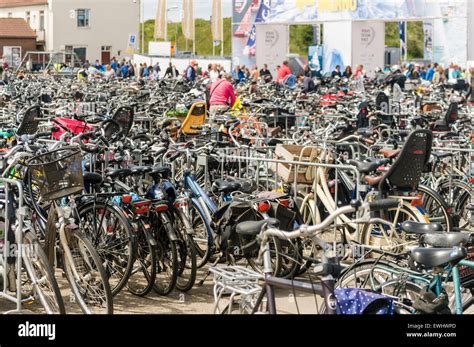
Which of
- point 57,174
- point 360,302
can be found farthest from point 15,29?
point 360,302

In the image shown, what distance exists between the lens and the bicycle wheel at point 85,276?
5.73m

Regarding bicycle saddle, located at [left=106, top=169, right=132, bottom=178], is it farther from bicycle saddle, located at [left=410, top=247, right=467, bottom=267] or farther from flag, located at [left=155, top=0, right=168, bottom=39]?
flag, located at [left=155, top=0, right=168, bottom=39]

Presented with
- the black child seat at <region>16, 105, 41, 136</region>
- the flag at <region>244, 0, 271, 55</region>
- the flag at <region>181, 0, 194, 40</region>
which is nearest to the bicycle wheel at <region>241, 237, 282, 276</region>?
the black child seat at <region>16, 105, 41, 136</region>

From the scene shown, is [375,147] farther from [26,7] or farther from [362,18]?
[26,7]

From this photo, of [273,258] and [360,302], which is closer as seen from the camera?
[360,302]

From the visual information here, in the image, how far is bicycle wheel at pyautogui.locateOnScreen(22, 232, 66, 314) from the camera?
547 cm

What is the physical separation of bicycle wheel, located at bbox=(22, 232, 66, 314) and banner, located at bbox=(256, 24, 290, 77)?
33.9m

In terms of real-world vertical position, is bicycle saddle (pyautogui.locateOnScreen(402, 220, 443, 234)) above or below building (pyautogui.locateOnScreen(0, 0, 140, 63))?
below

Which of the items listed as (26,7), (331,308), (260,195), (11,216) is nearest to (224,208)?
(260,195)


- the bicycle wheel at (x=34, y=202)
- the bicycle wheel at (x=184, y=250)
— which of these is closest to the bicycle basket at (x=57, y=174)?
the bicycle wheel at (x=34, y=202)

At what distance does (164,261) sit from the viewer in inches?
270

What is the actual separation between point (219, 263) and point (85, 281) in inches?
71.3

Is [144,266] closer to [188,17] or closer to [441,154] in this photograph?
[441,154]

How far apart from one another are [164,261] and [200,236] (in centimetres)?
75
